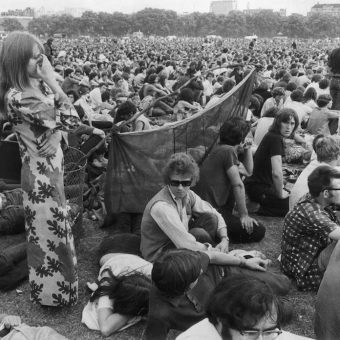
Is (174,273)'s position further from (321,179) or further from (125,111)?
(125,111)

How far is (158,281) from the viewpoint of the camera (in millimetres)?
2865

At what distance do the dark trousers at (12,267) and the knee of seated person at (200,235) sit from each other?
4.46 ft

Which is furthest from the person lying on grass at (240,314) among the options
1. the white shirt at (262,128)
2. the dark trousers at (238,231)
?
the white shirt at (262,128)

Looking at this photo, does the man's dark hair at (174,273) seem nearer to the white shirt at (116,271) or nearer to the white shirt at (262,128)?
the white shirt at (116,271)

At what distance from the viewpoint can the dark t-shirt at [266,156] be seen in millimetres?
5195

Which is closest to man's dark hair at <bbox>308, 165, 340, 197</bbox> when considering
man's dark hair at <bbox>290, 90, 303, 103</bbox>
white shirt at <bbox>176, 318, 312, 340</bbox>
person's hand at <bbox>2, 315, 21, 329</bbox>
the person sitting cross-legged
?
the person sitting cross-legged

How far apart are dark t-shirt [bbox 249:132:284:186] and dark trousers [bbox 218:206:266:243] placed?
0.74 meters

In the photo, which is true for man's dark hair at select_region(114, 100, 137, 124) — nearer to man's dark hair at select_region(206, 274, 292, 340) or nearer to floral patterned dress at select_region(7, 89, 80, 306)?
floral patterned dress at select_region(7, 89, 80, 306)

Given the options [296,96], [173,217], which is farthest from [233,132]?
[296,96]

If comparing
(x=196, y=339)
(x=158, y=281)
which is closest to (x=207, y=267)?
(x=158, y=281)

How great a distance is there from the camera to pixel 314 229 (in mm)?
3650

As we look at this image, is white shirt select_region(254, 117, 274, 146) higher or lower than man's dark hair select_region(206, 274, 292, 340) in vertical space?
lower

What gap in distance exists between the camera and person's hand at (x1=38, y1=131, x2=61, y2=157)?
3232 mm

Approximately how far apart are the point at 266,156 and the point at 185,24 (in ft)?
365
